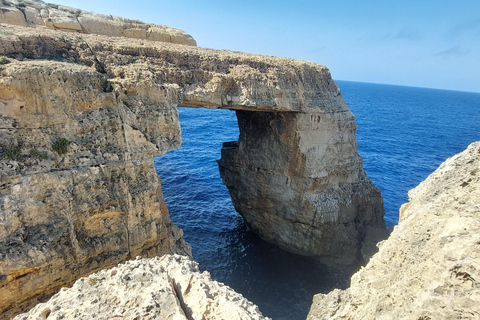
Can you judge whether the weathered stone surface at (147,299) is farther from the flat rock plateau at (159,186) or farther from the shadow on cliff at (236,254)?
the shadow on cliff at (236,254)

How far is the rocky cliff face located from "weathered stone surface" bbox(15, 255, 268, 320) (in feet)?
15.1

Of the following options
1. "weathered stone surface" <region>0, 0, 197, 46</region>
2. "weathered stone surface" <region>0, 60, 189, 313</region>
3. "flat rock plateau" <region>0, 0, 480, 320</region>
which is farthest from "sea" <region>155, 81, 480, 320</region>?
"weathered stone surface" <region>0, 0, 197, 46</region>

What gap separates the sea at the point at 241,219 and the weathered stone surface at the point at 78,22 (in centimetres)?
1221

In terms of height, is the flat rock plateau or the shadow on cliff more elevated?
the flat rock plateau

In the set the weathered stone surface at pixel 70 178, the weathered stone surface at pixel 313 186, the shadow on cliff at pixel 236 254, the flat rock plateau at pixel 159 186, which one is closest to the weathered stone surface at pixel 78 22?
the flat rock plateau at pixel 159 186

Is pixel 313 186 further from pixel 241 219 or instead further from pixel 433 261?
pixel 433 261

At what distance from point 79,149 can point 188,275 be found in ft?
21.6

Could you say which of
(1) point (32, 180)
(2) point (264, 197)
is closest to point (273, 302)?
(2) point (264, 197)

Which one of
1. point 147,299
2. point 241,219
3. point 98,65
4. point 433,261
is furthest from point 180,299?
point 241,219

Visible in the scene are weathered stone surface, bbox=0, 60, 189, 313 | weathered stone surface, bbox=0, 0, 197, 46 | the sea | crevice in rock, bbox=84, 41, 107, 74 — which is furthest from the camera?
the sea

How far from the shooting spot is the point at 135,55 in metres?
12.6

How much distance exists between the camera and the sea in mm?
16266

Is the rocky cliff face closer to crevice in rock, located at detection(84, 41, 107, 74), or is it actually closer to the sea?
crevice in rock, located at detection(84, 41, 107, 74)

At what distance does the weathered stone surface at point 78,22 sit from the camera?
1392 centimetres
